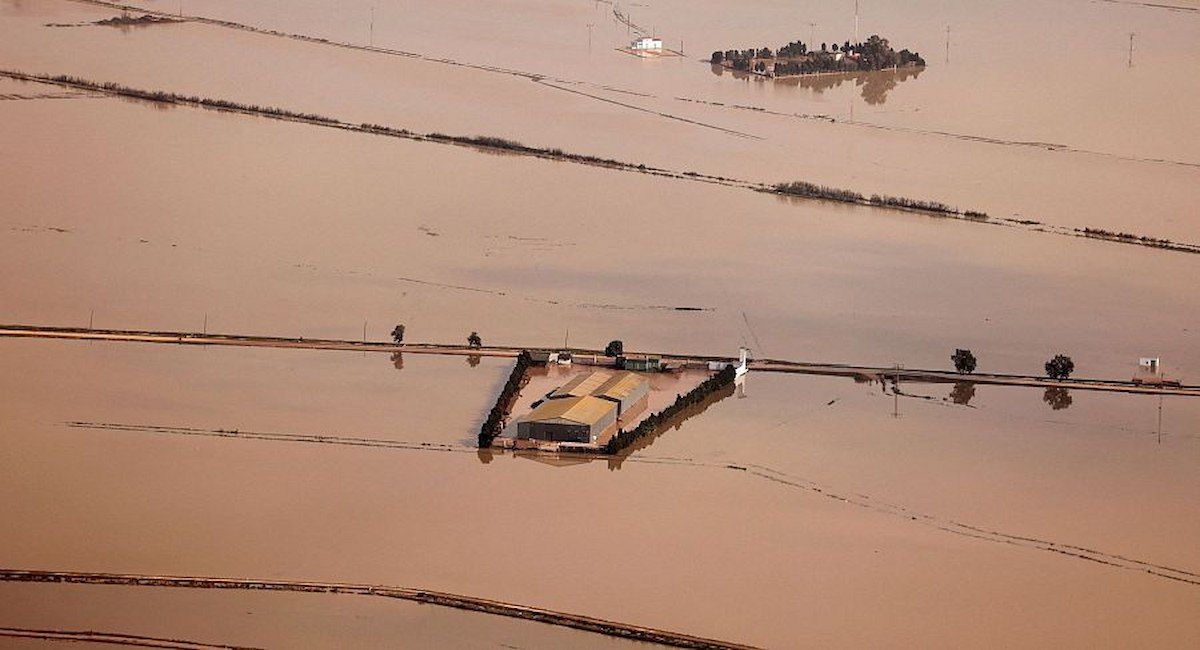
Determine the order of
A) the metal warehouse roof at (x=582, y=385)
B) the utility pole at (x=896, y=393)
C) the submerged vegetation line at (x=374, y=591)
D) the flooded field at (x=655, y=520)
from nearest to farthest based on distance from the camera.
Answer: the submerged vegetation line at (x=374, y=591)
the flooded field at (x=655, y=520)
the metal warehouse roof at (x=582, y=385)
the utility pole at (x=896, y=393)

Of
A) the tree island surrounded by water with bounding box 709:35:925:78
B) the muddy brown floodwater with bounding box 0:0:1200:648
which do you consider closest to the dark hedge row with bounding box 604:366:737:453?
the muddy brown floodwater with bounding box 0:0:1200:648

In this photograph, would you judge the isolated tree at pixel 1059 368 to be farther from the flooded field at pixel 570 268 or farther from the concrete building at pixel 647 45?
the concrete building at pixel 647 45

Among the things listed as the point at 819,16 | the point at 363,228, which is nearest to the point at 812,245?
the point at 363,228

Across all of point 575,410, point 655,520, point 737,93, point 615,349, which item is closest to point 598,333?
point 615,349

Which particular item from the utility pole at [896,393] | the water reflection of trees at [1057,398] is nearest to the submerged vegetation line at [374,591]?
the utility pole at [896,393]

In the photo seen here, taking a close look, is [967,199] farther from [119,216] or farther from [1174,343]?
[119,216]
